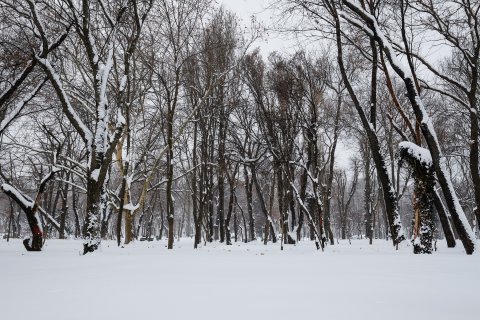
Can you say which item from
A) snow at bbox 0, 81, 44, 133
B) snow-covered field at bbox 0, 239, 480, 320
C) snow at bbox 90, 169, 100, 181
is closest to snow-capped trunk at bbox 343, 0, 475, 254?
snow-covered field at bbox 0, 239, 480, 320

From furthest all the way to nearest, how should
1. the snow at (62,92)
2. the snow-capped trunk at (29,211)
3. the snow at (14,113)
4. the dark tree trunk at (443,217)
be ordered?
the dark tree trunk at (443,217) → the snow at (14,113) → the snow-capped trunk at (29,211) → the snow at (62,92)

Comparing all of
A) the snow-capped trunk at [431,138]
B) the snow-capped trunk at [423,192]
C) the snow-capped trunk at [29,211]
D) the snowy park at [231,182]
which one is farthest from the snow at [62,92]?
the snow-capped trunk at [423,192]

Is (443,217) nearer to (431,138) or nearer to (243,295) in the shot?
(431,138)

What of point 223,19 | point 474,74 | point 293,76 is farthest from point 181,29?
point 474,74

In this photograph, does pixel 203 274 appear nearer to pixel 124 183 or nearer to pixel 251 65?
pixel 124 183

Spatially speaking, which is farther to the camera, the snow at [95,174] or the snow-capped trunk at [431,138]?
the snow at [95,174]

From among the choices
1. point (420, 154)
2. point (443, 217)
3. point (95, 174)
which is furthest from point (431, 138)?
point (95, 174)

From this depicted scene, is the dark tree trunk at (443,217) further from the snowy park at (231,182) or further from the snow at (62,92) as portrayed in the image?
the snow at (62,92)

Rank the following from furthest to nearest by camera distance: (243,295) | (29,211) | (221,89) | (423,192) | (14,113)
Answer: (221,89) < (14,113) < (29,211) < (423,192) < (243,295)

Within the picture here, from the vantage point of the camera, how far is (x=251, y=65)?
64.0 ft

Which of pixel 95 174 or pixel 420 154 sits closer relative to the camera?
pixel 420 154

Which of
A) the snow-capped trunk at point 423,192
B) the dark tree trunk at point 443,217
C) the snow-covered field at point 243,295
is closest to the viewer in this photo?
the snow-covered field at point 243,295

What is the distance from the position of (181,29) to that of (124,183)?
7927 millimetres

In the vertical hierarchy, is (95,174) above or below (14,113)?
below
